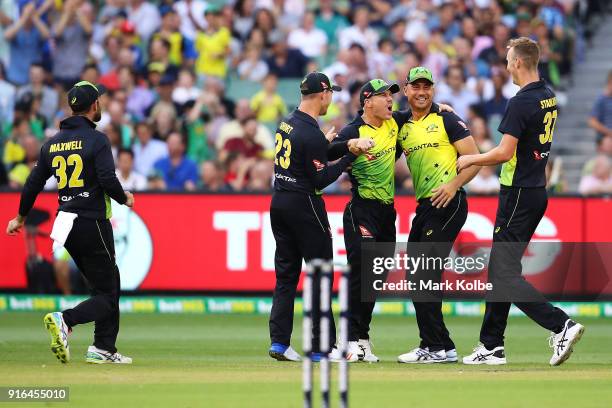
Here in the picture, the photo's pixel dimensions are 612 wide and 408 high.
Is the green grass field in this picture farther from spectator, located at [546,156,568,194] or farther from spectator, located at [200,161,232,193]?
spectator, located at [200,161,232,193]

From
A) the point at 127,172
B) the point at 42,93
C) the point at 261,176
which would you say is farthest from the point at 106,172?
the point at 42,93

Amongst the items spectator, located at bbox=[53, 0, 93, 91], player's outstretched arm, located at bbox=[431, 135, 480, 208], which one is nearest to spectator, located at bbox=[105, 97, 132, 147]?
spectator, located at bbox=[53, 0, 93, 91]

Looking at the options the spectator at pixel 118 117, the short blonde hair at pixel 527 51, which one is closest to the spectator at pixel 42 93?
the spectator at pixel 118 117

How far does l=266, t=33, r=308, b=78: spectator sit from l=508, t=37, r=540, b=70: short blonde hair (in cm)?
1191

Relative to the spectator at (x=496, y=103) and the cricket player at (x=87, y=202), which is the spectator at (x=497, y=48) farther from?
the cricket player at (x=87, y=202)

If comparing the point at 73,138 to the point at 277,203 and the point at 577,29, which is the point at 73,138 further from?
the point at 577,29

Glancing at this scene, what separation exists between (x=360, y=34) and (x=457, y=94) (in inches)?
105

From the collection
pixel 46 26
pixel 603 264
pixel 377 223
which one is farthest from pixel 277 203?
pixel 46 26

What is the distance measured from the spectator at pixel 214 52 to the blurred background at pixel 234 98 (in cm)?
3

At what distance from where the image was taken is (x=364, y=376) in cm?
1135

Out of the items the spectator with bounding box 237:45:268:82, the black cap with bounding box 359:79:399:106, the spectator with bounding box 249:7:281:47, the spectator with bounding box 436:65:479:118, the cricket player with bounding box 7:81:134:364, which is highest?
the spectator with bounding box 249:7:281:47

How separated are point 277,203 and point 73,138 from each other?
2.02 m

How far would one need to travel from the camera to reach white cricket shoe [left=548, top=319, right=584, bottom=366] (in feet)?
38.6

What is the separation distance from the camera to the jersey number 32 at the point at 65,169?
Result: 40.0 feet
